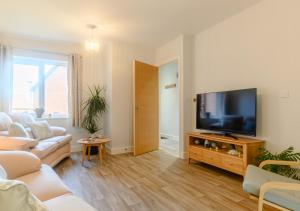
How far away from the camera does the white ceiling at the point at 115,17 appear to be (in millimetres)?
2818

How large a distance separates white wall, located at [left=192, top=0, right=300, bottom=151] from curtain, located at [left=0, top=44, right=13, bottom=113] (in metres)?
4.18

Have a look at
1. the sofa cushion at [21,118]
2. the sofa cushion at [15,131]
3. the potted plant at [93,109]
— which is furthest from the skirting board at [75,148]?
the sofa cushion at [15,131]

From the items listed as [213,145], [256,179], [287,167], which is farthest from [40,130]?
[287,167]

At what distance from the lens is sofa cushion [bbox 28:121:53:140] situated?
11.5 ft

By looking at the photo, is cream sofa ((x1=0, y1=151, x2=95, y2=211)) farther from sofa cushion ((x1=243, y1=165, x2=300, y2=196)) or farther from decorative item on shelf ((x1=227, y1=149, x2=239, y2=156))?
decorative item on shelf ((x1=227, y1=149, x2=239, y2=156))

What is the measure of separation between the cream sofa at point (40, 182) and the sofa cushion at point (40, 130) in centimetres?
185

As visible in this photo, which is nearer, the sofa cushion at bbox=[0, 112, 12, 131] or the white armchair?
the white armchair

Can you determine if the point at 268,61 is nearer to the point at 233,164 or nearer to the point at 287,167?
the point at 287,167

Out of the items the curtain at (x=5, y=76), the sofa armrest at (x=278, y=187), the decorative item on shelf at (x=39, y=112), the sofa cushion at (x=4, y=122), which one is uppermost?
the curtain at (x=5, y=76)

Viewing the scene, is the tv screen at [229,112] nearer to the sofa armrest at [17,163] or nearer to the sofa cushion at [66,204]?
the sofa cushion at [66,204]

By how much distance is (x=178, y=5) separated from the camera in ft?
9.40

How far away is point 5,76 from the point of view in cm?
391

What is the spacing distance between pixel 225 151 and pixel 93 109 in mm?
2941

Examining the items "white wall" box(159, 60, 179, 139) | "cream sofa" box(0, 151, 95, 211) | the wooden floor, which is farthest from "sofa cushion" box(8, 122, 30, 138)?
"white wall" box(159, 60, 179, 139)
